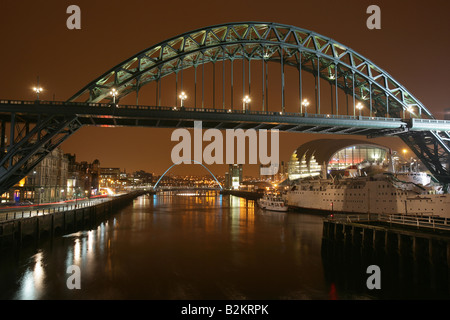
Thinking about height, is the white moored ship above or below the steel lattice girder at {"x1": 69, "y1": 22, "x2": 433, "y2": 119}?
below

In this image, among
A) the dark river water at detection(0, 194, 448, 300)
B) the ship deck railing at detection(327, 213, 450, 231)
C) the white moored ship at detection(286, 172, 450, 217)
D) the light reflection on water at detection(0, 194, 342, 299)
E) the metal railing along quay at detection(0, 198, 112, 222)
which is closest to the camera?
the dark river water at detection(0, 194, 448, 300)

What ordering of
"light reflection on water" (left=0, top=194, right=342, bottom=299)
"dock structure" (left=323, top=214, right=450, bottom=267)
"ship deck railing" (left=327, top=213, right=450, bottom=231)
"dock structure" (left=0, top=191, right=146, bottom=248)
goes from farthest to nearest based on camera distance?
1. "dock structure" (left=0, top=191, right=146, bottom=248)
2. "ship deck railing" (left=327, top=213, right=450, bottom=231)
3. "dock structure" (left=323, top=214, right=450, bottom=267)
4. "light reflection on water" (left=0, top=194, right=342, bottom=299)

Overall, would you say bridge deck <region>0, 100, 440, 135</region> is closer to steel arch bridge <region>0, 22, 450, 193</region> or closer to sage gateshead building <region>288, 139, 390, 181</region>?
steel arch bridge <region>0, 22, 450, 193</region>

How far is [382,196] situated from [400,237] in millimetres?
25120

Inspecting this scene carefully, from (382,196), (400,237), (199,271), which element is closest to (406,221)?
(400,237)

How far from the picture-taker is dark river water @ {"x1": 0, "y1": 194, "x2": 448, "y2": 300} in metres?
17.4

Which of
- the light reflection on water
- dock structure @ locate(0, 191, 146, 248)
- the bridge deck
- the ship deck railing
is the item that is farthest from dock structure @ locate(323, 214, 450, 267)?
dock structure @ locate(0, 191, 146, 248)

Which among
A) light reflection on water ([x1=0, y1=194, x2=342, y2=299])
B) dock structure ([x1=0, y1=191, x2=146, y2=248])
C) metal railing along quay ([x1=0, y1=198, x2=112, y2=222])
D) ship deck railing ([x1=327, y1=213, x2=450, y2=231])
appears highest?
ship deck railing ([x1=327, y1=213, x2=450, y2=231])

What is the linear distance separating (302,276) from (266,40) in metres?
31.7

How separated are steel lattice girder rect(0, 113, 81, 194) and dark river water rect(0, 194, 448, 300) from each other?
641cm

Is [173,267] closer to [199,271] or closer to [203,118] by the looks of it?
[199,271]

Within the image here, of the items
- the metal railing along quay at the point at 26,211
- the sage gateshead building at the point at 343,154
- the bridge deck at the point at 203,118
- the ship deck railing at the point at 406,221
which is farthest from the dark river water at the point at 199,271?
the sage gateshead building at the point at 343,154

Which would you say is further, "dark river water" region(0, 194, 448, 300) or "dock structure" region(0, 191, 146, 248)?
"dock structure" region(0, 191, 146, 248)
